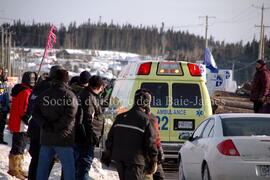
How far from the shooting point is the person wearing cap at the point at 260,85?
1405cm

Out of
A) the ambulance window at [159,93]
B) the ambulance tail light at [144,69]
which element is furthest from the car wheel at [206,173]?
the ambulance tail light at [144,69]

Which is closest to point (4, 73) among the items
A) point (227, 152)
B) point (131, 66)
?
point (131, 66)

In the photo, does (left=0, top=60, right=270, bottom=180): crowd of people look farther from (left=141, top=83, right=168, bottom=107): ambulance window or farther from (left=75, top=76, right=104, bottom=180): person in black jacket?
(left=141, top=83, right=168, bottom=107): ambulance window

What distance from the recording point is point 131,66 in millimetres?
12750

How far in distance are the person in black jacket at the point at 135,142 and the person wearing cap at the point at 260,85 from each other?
759 cm

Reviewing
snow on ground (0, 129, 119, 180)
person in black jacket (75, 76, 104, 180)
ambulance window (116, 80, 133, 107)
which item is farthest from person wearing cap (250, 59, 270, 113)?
person in black jacket (75, 76, 104, 180)

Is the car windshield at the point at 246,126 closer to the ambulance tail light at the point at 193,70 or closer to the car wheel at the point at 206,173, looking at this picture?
the car wheel at the point at 206,173

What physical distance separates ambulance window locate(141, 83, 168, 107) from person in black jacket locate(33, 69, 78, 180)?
14.2ft

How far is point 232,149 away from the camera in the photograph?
7.88 m

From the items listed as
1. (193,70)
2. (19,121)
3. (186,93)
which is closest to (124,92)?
(186,93)

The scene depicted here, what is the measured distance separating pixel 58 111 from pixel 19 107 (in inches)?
88.2

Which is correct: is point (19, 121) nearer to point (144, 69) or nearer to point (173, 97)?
point (144, 69)

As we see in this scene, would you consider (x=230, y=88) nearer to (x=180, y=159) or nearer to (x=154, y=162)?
(x=180, y=159)

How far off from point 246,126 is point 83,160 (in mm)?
2470
